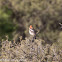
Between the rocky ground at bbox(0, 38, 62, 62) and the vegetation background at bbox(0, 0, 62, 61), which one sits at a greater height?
the vegetation background at bbox(0, 0, 62, 61)

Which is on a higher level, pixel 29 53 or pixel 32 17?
pixel 32 17

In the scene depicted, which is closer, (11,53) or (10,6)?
(11,53)

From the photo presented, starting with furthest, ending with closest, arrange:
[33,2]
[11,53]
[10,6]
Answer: [10,6]
[33,2]
[11,53]

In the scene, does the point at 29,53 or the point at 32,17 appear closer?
the point at 29,53

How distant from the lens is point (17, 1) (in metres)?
14.6

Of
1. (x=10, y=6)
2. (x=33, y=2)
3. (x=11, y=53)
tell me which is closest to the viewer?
(x=11, y=53)

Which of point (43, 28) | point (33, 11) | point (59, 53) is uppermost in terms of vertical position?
point (33, 11)

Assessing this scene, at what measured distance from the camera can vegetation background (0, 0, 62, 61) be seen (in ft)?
47.4

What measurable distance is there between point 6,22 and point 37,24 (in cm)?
205

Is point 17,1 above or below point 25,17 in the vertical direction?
above

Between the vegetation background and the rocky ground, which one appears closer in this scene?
the rocky ground

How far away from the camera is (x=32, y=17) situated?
15031 mm

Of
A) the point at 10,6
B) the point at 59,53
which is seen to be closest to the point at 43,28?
the point at 10,6

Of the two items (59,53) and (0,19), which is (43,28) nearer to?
(0,19)
